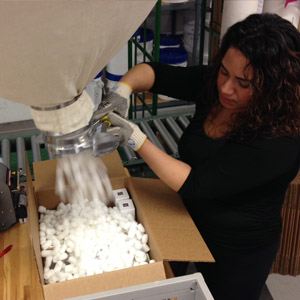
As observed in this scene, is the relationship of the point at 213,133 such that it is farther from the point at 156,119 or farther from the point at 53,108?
the point at 156,119

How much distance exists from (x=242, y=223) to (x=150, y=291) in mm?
469

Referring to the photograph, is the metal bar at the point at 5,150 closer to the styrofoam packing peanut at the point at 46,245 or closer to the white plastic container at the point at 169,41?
the styrofoam packing peanut at the point at 46,245

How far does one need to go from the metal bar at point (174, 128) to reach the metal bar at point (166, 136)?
0.04 metres

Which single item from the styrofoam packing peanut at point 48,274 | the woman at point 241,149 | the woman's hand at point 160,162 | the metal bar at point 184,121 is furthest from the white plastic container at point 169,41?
the styrofoam packing peanut at point 48,274

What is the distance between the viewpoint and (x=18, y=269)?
1.21 metres

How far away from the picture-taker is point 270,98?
1.17 meters

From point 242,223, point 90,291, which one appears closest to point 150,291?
point 90,291

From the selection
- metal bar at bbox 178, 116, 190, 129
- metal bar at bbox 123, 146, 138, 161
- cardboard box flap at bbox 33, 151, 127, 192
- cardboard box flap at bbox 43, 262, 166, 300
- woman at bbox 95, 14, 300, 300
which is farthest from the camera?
metal bar at bbox 178, 116, 190, 129

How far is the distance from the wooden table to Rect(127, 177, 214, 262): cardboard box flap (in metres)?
0.39

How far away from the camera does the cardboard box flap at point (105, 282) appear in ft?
3.36

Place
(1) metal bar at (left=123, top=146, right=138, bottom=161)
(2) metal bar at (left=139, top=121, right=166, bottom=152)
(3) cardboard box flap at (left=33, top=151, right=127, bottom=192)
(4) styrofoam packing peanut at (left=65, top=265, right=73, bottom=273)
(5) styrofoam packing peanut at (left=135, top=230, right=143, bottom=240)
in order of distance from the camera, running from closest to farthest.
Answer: (4) styrofoam packing peanut at (left=65, top=265, right=73, bottom=273)
(5) styrofoam packing peanut at (left=135, top=230, right=143, bottom=240)
(3) cardboard box flap at (left=33, top=151, right=127, bottom=192)
(1) metal bar at (left=123, top=146, right=138, bottom=161)
(2) metal bar at (left=139, top=121, right=166, bottom=152)

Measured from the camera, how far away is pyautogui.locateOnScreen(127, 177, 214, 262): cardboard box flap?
1162mm

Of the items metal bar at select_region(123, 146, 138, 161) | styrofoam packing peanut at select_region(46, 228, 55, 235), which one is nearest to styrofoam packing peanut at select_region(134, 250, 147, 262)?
styrofoam packing peanut at select_region(46, 228, 55, 235)

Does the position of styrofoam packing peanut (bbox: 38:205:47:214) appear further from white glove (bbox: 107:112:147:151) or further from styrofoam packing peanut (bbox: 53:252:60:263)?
white glove (bbox: 107:112:147:151)
